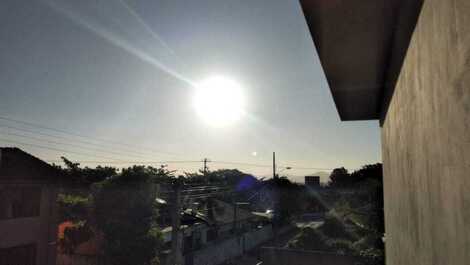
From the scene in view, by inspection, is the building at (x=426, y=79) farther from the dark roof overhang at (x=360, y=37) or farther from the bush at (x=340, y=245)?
the bush at (x=340, y=245)

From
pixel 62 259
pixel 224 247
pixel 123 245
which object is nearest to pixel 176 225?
pixel 123 245

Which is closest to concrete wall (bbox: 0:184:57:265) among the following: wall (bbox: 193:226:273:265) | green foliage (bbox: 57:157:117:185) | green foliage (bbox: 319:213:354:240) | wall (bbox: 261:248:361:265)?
wall (bbox: 193:226:273:265)

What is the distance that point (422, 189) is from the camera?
190cm

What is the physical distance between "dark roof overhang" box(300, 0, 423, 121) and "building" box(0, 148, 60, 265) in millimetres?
14183

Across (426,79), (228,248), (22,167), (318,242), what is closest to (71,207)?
(22,167)

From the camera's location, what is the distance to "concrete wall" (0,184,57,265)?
44.1 ft

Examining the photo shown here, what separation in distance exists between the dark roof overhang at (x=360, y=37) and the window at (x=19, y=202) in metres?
14.1

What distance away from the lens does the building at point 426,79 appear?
43.8 inches

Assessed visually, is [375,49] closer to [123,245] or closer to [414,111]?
[414,111]

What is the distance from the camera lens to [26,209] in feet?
47.2

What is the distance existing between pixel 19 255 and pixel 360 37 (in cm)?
1604

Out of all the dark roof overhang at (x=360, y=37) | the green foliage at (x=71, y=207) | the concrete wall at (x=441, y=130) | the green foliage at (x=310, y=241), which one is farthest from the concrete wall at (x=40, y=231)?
the concrete wall at (x=441, y=130)

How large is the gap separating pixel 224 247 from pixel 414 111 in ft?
75.7

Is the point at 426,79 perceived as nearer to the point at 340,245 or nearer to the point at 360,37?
the point at 360,37
